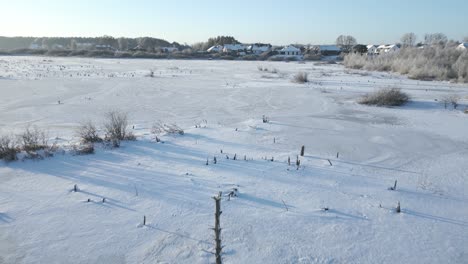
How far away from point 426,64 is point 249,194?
26211 millimetres

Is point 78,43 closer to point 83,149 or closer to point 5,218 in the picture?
point 83,149

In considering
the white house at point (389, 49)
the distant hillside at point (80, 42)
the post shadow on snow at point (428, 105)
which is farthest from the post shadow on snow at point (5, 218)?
the distant hillside at point (80, 42)

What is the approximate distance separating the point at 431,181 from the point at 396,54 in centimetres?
3343

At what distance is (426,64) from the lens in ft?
86.0

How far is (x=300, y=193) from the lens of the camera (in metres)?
5.36

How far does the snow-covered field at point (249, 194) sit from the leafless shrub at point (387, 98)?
2.93 m

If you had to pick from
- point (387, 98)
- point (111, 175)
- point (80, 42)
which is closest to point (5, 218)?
point (111, 175)

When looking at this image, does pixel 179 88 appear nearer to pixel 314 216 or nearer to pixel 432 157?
pixel 432 157

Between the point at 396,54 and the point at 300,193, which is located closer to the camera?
the point at 300,193

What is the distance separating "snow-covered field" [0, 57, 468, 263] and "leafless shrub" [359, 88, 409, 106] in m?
2.93

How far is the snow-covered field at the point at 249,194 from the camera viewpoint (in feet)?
13.0

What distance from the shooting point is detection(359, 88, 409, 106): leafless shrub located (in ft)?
44.8

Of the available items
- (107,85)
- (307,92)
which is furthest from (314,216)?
(107,85)

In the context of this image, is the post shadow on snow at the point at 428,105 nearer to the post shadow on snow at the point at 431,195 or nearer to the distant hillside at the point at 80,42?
the post shadow on snow at the point at 431,195
